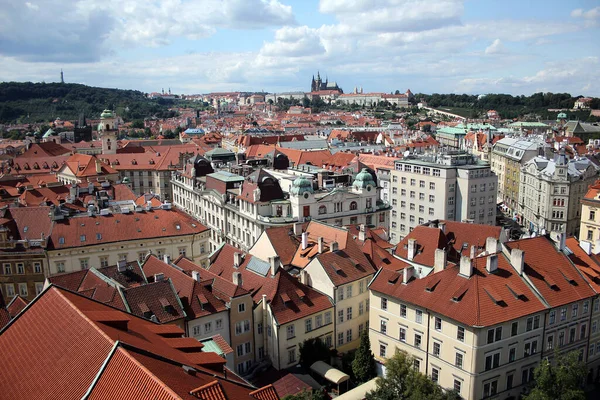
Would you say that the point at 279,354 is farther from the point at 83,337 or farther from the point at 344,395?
the point at 83,337

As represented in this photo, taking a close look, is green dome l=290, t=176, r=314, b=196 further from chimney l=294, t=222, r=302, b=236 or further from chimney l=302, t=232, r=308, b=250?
chimney l=302, t=232, r=308, b=250

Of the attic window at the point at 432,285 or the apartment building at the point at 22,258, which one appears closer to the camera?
the attic window at the point at 432,285

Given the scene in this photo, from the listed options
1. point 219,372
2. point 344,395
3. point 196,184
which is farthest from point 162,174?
point 219,372

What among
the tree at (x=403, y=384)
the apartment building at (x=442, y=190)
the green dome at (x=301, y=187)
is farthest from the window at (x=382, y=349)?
the apartment building at (x=442, y=190)

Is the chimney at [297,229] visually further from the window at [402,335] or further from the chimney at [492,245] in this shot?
the chimney at [492,245]

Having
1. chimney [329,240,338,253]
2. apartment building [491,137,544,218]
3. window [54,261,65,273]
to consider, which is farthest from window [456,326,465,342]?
apartment building [491,137,544,218]
